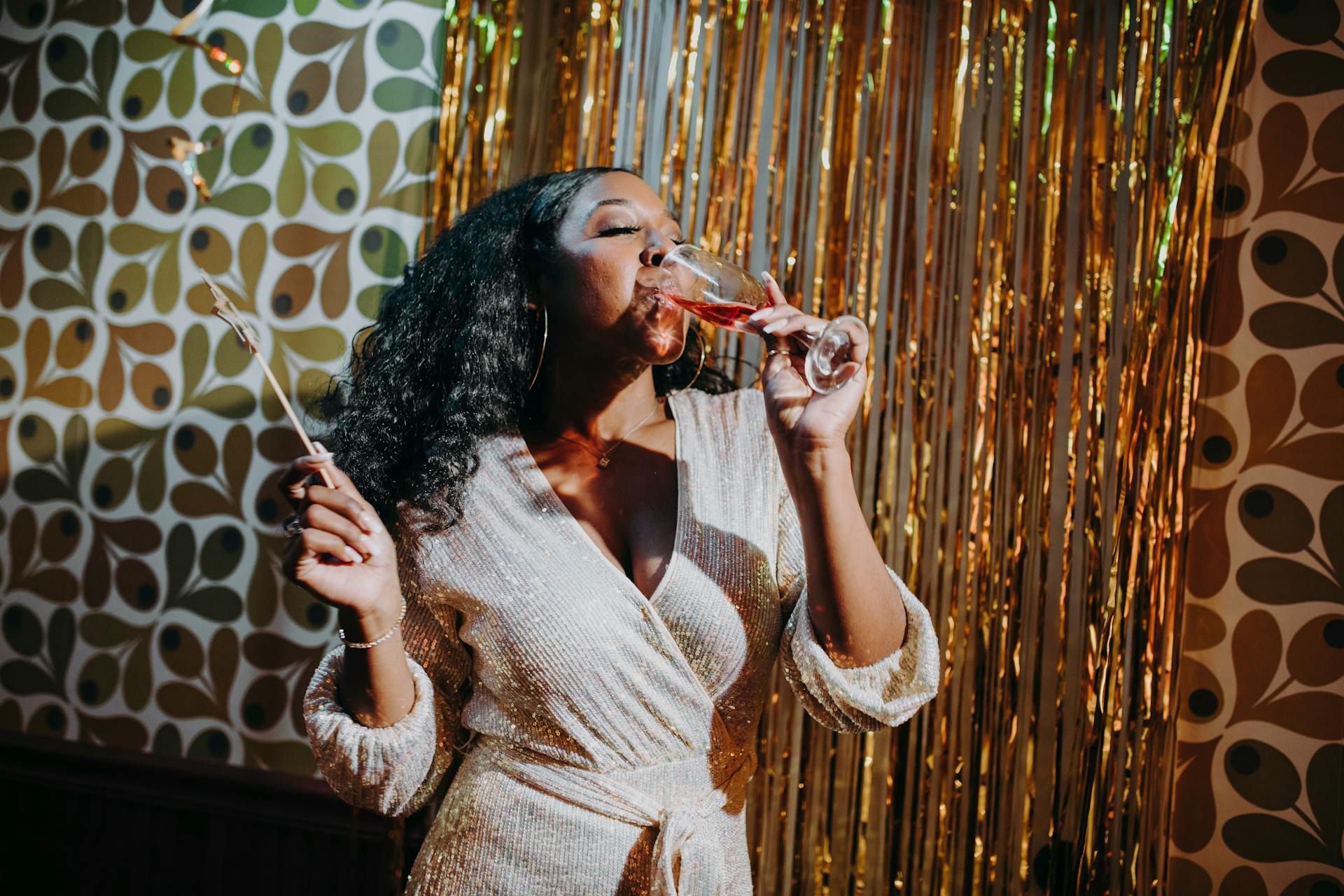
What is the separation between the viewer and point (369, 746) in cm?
110

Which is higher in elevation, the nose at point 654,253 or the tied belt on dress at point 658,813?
the nose at point 654,253

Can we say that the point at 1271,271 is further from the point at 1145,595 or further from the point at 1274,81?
the point at 1145,595

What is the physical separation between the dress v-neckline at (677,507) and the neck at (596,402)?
0.05 meters

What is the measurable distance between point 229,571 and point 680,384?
103cm

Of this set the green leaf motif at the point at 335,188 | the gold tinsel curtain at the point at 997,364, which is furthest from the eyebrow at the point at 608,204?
the green leaf motif at the point at 335,188

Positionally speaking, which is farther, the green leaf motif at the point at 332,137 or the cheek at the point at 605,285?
the green leaf motif at the point at 332,137

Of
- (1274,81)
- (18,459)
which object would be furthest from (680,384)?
(18,459)

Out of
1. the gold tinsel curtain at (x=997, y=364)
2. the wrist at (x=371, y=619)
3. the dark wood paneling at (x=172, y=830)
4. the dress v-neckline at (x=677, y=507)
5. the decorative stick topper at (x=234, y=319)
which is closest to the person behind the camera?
the decorative stick topper at (x=234, y=319)

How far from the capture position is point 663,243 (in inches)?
48.6

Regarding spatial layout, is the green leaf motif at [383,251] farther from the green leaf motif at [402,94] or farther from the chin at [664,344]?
the chin at [664,344]

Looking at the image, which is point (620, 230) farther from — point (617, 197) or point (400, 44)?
point (400, 44)

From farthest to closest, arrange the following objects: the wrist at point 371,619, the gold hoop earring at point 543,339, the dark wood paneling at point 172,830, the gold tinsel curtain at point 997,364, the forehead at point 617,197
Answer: the dark wood paneling at point 172,830 < the gold tinsel curtain at point 997,364 < the gold hoop earring at point 543,339 < the forehead at point 617,197 < the wrist at point 371,619

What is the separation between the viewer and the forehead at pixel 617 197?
4.13 feet

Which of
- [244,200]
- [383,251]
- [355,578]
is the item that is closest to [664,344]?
[355,578]
